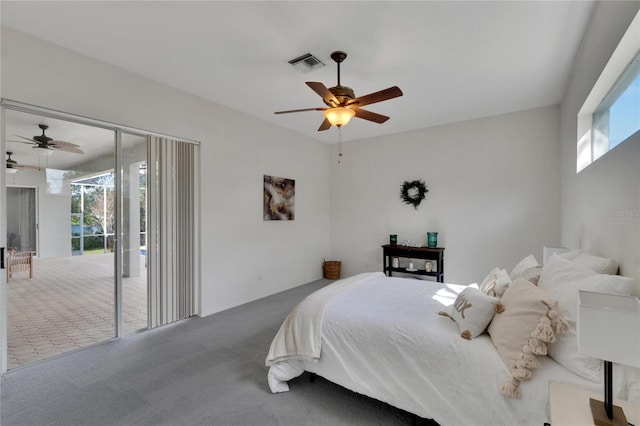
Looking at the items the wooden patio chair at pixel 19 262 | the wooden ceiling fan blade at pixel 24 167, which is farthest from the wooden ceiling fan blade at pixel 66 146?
the wooden patio chair at pixel 19 262

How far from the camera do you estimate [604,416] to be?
3.52ft

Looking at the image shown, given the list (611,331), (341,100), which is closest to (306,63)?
(341,100)

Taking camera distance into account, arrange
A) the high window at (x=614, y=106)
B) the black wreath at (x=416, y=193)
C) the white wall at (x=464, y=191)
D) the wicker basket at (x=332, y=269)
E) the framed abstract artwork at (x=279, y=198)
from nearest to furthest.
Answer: the high window at (x=614, y=106)
the white wall at (x=464, y=191)
the framed abstract artwork at (x=279, y=198)
the black wreath at (x=416, y=193)
the wicker basket at (x=332, y=269)

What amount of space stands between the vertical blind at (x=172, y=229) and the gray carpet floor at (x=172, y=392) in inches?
22.0

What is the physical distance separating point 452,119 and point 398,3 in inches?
119

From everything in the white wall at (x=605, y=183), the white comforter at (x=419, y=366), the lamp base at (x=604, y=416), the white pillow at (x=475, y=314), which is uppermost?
the white wall at (x=605, y=183)

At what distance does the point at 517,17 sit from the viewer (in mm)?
2240

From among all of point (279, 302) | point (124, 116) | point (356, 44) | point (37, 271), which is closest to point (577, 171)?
point (356, 44)

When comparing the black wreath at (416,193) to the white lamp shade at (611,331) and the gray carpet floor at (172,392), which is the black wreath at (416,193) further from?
the white lamp shade at (611,331)

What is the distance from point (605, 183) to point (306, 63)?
262cm

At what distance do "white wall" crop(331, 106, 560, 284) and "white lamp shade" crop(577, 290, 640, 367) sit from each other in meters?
3.71

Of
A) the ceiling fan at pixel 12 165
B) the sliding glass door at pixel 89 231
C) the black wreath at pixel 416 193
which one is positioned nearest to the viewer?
the ceiling fan at pixel 12 165

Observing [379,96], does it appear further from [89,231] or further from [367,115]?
[89,231]

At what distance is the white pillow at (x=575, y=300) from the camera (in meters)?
1.36
